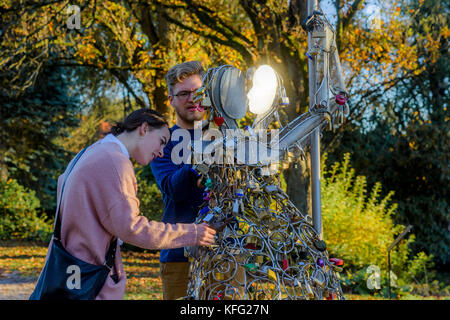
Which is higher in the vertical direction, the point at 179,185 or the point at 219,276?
the point at 179,185

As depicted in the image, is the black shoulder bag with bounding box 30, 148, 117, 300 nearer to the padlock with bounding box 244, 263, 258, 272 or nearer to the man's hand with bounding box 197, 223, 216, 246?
the man's hand with bounding box 197, 223, 216, 246

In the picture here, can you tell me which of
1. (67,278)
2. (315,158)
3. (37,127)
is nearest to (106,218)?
(67,278)

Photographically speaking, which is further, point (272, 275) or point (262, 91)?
point (262, 91)

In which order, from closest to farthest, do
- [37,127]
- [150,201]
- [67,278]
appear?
[67,278]
[150,201]
[37,127]

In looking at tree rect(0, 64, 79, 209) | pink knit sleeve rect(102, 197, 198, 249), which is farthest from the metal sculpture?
tree rect(0, 64, 79, 209)

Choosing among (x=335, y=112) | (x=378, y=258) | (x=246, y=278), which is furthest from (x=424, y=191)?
(x=246, y=278)

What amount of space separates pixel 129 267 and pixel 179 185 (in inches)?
308

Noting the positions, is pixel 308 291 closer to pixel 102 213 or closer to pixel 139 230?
pixel 139 230

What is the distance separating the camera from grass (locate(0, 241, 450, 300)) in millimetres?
6966

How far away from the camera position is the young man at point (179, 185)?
2111 mm

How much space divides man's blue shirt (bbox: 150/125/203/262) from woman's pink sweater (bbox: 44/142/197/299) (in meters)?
0.44

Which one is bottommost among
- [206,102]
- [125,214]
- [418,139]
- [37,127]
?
[125,214]

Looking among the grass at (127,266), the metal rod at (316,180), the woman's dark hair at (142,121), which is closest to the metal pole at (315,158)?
the metal rod at (316,180)

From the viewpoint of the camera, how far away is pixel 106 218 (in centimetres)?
161
